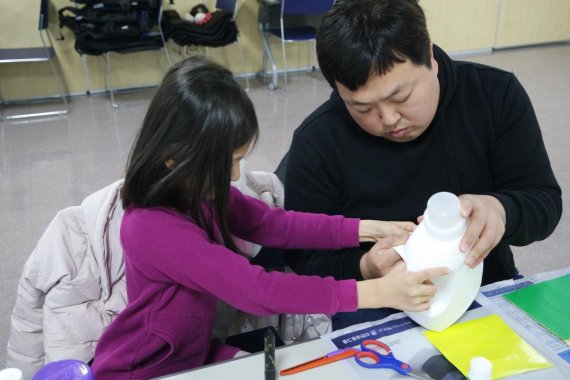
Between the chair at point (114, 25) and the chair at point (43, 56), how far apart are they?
17 cm

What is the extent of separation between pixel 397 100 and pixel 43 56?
3.61 meters

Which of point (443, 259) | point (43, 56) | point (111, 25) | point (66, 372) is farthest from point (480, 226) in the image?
point (43, 56)

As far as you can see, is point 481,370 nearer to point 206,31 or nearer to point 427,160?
point 427,160

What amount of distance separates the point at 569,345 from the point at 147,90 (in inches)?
167

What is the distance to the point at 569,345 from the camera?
0.76 meters

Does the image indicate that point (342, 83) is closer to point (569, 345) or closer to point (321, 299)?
point (321, 299)

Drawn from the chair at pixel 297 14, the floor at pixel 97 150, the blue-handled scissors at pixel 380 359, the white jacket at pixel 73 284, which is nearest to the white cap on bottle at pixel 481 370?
the blue-handled scissors at pixel 380 359

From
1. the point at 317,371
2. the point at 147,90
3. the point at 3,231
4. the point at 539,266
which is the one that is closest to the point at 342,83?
the point at 317,371

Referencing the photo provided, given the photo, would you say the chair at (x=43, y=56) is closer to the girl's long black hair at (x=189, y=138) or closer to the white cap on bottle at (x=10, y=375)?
the girl's long black hair at (x=189, y=138)

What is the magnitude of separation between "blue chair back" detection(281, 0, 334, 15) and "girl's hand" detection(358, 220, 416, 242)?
3371mm

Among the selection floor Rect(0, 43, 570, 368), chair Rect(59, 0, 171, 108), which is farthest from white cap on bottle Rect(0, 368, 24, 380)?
chair Rect(59, 0, 171, 108)

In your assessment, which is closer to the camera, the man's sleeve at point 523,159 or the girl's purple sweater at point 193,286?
the girl's purple sweater at point 193,286

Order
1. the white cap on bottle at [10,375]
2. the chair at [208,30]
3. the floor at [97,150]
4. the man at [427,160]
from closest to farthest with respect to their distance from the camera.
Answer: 1. the white cap on bottle at [10,375]
2. the man at [427,160]
3. the floor at [97,150]
4. the chair at [208,30]

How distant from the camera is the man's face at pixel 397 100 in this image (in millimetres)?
893
